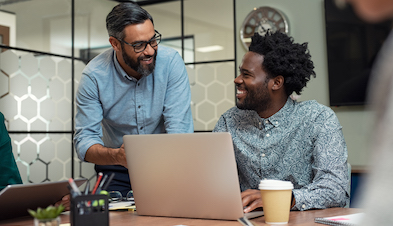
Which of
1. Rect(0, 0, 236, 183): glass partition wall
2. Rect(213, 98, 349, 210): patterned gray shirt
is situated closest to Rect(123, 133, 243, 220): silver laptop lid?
Rect(213, 98, 349, 210): patterned gray shirt

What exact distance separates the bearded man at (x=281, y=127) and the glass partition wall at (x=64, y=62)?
2670 mm

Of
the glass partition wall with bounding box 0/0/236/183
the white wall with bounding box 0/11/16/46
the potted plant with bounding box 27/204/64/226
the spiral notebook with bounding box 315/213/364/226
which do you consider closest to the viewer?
the potted plant with bounding box 27/204/64/226

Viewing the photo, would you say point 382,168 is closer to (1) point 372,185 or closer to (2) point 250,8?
(1) point 372,185

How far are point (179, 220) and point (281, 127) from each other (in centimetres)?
67

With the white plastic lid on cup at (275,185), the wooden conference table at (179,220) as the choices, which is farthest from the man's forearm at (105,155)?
the white plastic lid on cup at (275,185)

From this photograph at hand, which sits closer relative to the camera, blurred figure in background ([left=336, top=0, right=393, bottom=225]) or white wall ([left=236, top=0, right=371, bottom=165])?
blurred figure in background ([left=336, top=0, right=393, bottom=225])

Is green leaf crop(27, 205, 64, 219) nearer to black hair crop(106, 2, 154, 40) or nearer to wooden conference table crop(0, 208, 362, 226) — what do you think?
wooden conference table crop(0, 208, 362, 226)

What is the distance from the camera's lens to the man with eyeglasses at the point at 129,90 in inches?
77.6

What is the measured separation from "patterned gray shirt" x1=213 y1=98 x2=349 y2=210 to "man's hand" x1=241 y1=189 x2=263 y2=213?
0.22 meters

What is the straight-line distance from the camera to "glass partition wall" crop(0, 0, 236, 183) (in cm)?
396

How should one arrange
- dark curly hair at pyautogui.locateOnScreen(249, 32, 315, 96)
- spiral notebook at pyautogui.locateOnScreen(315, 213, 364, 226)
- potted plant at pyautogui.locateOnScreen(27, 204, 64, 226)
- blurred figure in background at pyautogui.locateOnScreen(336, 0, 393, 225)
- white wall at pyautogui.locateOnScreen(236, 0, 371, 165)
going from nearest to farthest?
1. blurred figure in background at pyautogui.locateOnScreen(336, 0, 393, 225)
2. potted plant at pyautogui.locateOnScreen(27, 204, 64, 226)
3. spiral notebook at pyautogui.locateOnScreen(315, 213, 364, 226)
4. dark curly hair at pyautogui.locateOnScreen(249, 32, 315, 96)
5. white wall at pyautogui.locateOnScreen(236, 0, 371, 165)

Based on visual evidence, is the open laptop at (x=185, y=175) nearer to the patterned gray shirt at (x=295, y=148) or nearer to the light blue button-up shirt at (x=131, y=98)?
the patterned gray shirt at (x=295, y=148)

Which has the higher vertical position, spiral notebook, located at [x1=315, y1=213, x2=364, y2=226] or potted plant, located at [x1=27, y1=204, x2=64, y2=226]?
potted plant, located at [x1=27, y1=204, x2=64, y2=226]

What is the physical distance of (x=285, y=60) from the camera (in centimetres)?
178
